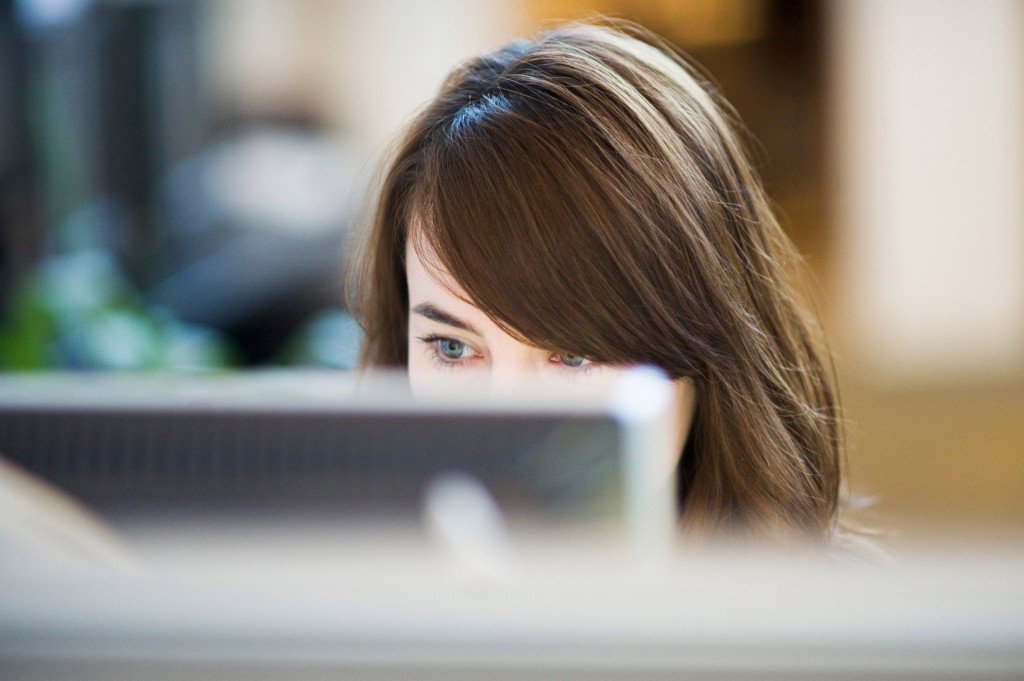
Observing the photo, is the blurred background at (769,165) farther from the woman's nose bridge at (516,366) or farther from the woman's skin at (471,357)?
the woman's nose bridge at (516,366)

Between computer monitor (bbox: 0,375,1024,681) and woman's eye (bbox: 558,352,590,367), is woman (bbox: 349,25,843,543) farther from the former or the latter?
computer monitor (bbox: 0,375,1024,681)

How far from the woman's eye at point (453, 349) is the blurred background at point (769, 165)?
1.54 m

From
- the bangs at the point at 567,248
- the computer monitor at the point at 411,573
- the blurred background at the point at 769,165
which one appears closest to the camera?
the computer monitor at the point at 411,573

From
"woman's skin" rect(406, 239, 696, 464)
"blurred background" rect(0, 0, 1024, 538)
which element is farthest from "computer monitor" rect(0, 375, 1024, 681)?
"blurred background" rect(0, 0, 1024, 538)

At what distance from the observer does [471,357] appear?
0.85 m

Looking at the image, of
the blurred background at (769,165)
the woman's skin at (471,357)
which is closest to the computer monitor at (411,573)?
the woman's skin at (471,357)

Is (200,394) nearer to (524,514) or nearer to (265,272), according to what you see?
(524,514)

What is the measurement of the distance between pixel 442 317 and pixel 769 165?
1951 mm

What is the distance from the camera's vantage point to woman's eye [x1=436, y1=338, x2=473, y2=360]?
0.85 meters

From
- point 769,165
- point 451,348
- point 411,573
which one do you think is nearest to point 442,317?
point 451,348

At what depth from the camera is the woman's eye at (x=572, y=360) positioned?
0.78 metres

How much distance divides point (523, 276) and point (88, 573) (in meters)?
0.50

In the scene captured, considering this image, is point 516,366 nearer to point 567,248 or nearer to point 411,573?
point 567,248

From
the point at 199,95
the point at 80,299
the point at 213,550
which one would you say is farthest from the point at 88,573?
the point at 199,95
